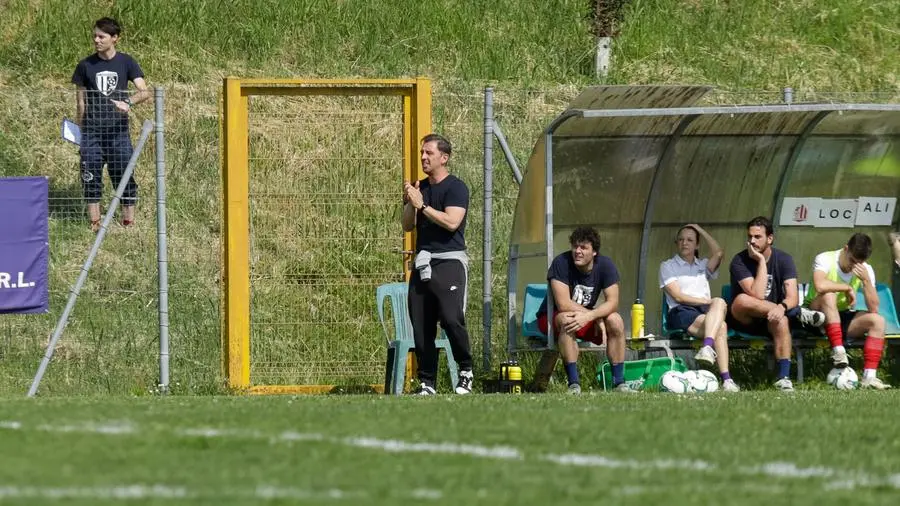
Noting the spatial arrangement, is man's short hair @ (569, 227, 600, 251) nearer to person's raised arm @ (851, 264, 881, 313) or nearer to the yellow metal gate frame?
the yellow metal gate frame

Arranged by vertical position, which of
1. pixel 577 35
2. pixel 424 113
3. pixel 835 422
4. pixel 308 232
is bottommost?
pixel 835 422

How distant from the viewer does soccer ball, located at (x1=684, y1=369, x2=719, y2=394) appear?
12367mm

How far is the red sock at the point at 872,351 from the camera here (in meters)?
13.2

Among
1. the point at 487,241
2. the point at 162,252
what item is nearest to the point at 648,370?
the point at 487,241

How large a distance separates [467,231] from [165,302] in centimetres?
286

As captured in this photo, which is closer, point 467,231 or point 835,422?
point 835,422

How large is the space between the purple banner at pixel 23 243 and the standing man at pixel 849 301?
6.35m

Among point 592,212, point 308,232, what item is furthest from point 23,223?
point 592,212

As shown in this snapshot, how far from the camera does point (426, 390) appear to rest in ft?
39.6

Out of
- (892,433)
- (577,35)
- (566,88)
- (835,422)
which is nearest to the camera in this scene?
(892,433)

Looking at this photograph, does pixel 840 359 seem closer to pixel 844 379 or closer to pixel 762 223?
pixel 844 379

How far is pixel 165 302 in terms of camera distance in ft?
42.5

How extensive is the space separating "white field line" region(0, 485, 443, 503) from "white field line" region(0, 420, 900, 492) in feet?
0.50

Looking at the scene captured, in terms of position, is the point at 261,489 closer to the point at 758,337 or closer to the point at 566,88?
the point at 758,337
